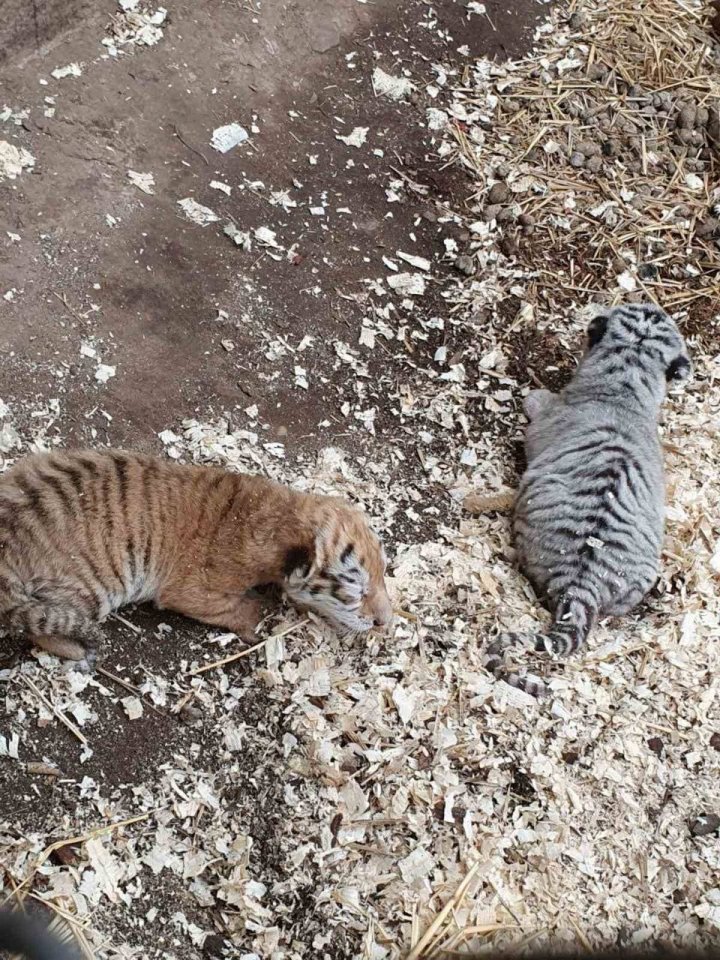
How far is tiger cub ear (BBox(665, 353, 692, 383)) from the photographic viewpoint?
4.97m

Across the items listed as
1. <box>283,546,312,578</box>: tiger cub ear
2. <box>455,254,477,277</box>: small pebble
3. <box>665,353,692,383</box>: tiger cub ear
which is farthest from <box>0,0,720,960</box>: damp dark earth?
<box>665,353,692,383</box>: tiger cub ear

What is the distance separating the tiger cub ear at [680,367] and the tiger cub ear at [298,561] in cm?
221

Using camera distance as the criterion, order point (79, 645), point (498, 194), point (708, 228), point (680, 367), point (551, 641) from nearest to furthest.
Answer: point (79, 645), point (551, 641), point (680, 367), point (498, 194), point (708, 228)

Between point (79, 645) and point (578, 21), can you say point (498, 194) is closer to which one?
point (578, 21)

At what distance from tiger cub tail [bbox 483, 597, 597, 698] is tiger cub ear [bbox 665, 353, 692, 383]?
140 cm

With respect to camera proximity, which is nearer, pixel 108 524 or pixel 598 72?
pixel 108 524

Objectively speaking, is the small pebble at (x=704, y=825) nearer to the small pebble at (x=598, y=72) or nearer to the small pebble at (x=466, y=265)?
the small pebble at (x=466, y=265)

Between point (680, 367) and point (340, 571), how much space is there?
217 cm

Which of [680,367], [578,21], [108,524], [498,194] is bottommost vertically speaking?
[108,524]

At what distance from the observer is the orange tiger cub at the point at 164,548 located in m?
3.77

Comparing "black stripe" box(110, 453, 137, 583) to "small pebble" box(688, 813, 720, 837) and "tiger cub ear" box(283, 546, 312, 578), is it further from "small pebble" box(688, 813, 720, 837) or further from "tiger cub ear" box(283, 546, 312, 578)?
"small pebble" box(688, 813, 720, 837)

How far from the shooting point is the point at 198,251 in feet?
17.3

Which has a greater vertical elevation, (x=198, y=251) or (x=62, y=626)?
(x=198, y=251)

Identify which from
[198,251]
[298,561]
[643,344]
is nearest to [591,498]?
[643,344]
